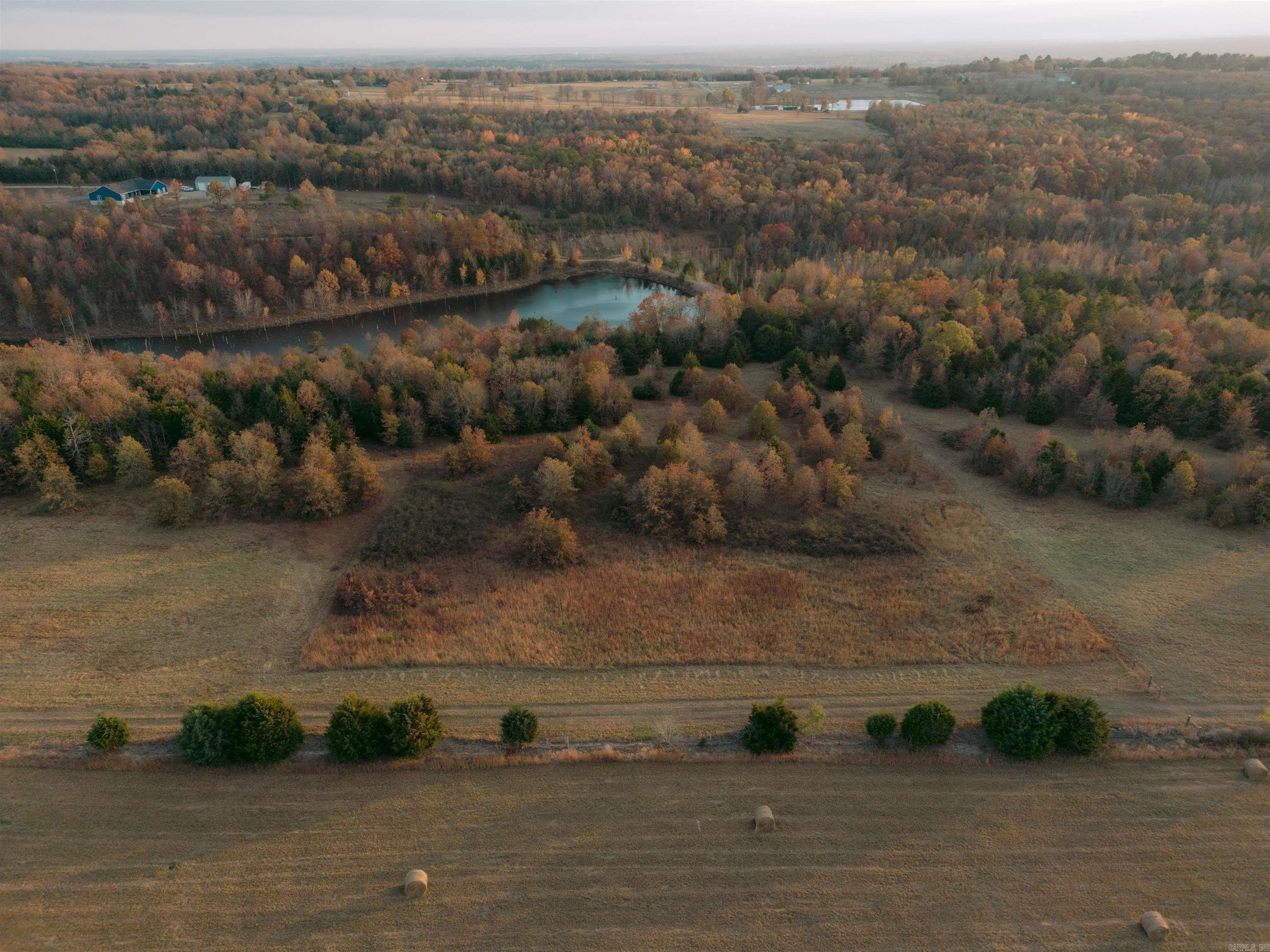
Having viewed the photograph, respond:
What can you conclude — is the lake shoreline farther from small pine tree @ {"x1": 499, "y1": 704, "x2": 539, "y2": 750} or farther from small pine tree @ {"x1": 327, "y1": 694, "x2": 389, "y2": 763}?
small pine tree @ {"x1": 499, "y1": 704, "x2": 539, "y2": 750}

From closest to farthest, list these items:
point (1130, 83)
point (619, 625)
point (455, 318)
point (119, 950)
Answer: point (119, 950) → point (619, 625) → point (455, 318) → point (1130, 83)

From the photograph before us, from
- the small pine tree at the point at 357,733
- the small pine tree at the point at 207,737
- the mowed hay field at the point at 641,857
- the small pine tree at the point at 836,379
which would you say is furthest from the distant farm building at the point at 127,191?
the small pine tree at the point at 357,733

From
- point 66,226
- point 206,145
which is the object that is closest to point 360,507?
point 66,226

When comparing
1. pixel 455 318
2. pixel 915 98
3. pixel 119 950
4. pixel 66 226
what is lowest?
pixel 119 950

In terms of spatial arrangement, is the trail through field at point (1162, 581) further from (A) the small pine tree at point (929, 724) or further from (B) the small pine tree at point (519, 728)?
(B) the small pine tree at point (519, 728)

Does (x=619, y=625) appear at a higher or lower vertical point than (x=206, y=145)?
lower

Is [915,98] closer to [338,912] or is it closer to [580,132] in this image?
[580,132]
